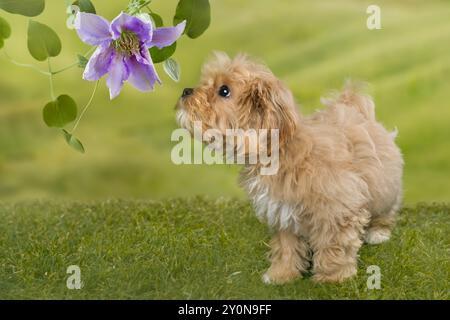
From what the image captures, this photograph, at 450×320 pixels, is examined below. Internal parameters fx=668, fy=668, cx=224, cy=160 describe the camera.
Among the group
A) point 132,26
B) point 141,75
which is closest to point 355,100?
point 141,75

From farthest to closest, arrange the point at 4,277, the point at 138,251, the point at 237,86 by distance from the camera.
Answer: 1. the point at 138,251
2. the point at 4,277
3. the point at 237,86

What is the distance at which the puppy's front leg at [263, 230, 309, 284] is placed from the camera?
3.36 m

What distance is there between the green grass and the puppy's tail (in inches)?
30.5

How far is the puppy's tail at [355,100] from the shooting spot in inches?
147

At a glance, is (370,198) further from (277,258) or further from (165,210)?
(165,210)

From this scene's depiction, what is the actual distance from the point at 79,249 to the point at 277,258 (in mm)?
1093

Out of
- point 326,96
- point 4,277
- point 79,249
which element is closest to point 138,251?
point 79,249

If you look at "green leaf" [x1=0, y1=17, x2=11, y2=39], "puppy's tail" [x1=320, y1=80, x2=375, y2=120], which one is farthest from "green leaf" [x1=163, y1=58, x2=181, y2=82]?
"puppy's tail" [x1=320, y1=80, x2=375, y2=120]

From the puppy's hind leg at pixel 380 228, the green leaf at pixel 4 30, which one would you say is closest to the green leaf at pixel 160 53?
the green leaf at pixel 4 30

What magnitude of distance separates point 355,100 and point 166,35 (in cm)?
211

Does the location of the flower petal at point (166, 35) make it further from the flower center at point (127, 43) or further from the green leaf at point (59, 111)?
the green leaf at point (59, 111)

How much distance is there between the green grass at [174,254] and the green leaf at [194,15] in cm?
143
